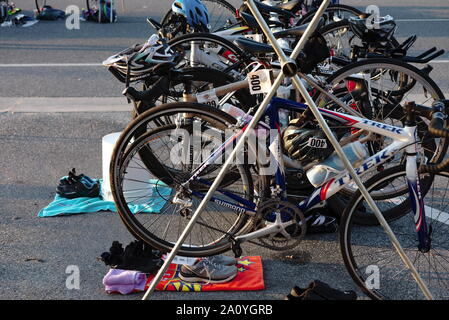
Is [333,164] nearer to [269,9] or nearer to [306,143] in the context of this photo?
[306,143]

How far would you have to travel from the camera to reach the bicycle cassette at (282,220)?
4559 mm

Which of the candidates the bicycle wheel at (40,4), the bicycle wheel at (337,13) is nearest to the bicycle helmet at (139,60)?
the bicycle wheel at (337,13)

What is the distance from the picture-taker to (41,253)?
503 cm

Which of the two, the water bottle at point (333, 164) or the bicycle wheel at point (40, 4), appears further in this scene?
the bicycle wheel at point (40, 4)

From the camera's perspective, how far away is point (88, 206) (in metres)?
5.65

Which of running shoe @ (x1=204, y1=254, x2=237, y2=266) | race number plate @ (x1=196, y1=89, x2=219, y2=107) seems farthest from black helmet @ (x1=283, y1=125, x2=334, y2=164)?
running shoe @ (x1=204, y1=254, x2=237, y2=266)

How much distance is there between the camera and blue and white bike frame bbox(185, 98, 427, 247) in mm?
4129

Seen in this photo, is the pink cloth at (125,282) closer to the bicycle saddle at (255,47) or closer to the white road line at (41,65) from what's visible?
the bicycle saddle at (255,47)

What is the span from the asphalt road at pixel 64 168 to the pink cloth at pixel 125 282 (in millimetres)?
49

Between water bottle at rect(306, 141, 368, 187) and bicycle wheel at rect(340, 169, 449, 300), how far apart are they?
304mm

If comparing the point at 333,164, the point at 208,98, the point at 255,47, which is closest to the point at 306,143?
the point at 333,164

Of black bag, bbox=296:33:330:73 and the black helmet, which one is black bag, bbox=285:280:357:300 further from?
black bag, bbox=296:33:330:73
